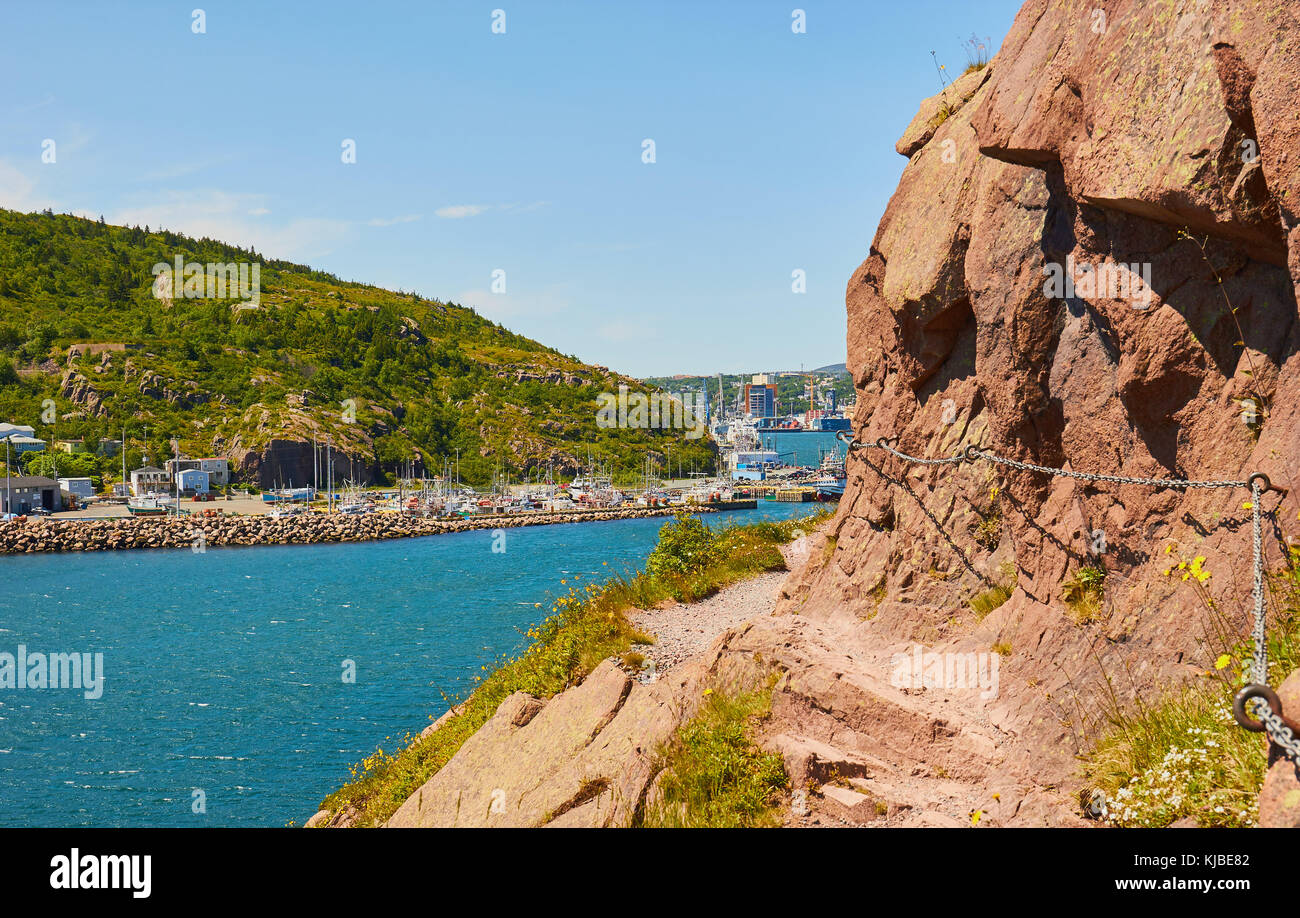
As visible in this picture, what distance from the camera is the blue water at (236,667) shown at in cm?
2280

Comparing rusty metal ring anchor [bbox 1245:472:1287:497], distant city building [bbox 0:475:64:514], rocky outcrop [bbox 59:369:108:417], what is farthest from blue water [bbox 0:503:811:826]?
rocky outcrop [bbox 59:369:108:417]

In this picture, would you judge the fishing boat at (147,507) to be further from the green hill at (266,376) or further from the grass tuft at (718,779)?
the grass tuft at (718,779)

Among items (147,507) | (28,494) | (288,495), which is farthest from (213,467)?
(28,494)

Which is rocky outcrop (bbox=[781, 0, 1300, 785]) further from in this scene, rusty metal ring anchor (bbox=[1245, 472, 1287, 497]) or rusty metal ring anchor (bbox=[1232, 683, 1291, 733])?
rusty metal ring anchor (bbox=[1232, 683, 1291, 733])

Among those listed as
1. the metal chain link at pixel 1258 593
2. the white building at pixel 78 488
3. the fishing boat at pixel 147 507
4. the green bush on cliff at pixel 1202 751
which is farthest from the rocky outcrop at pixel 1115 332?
the white building at pixel 78 488

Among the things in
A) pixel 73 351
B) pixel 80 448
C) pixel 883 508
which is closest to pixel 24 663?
pixel 883 508

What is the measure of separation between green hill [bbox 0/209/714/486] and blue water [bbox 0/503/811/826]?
184 ft

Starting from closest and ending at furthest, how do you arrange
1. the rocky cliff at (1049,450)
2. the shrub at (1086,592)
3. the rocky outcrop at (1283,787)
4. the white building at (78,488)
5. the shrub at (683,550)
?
the rocky outcrop at (1283,787), the rocky cliff at (1049,450), the shrub at (1086,592), the shrub at (683,550), the white building at (78,488)

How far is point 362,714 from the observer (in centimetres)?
2802

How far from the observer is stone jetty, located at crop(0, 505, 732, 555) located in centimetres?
8112

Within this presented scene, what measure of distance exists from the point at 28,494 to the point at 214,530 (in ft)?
78.7

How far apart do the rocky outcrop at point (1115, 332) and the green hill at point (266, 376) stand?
123656 millimetres

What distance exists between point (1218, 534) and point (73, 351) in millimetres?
152690

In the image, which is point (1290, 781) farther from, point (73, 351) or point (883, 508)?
point (73, 351)
